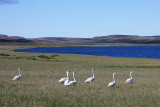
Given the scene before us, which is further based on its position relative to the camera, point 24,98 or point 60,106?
point 24,98

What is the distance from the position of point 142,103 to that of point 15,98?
4.87 meters

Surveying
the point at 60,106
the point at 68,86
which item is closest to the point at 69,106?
the point at 60,106

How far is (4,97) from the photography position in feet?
42.7

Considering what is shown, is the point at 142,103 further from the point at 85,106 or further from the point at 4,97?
the point at 4,97

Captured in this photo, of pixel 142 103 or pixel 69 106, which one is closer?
pixel 69 106

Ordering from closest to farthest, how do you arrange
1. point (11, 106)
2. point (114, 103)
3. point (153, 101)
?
point (11, 106) < point (114, 103) < point (153, 101)

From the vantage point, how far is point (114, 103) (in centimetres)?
1247

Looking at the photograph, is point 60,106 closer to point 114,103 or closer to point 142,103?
point 114,103

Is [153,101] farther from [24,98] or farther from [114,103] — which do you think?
[24,98]

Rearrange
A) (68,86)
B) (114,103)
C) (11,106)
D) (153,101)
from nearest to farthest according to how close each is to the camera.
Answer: (11,106), (114,103), (153,101), (68,86)

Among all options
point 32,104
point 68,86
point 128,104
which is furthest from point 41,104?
point 68,86

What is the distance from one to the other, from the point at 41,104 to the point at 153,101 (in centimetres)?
452

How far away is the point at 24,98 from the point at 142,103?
4566mm

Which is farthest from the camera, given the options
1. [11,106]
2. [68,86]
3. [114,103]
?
[68,86]
